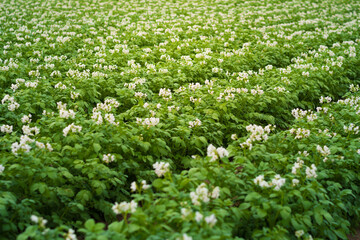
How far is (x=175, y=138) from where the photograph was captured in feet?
18.1

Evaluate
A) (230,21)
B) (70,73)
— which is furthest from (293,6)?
(70,73)

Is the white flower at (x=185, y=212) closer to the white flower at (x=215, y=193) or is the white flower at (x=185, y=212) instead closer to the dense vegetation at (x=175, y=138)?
the dense vegetation at (x=175, y=138)

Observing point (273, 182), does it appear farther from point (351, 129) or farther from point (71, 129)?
point (71, 129)

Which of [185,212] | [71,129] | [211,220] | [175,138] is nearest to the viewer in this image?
[211,220]

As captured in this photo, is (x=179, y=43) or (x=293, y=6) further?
(x=293, y=6)

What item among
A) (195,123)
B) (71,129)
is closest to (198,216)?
(71,129)

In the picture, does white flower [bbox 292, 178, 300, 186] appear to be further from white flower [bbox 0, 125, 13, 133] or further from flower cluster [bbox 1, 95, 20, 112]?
flower cluster [bbox 1, 95, 20, 112]

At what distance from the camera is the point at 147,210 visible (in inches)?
137

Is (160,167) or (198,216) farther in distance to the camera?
(160,167)

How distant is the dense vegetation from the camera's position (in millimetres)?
3654

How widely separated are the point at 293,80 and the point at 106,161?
6.07m

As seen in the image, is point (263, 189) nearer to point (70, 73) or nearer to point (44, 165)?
point (44, 165)

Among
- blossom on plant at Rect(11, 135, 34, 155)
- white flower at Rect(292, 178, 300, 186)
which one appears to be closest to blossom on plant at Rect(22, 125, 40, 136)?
blossom on plant at Rect(11, 135, 34, 155)

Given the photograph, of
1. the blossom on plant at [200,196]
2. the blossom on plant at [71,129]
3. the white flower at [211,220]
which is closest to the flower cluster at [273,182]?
the blossom on plant at [200,196]
